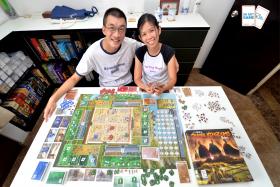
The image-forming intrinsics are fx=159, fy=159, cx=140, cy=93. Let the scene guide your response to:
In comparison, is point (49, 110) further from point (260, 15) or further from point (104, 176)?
point (260, 15)

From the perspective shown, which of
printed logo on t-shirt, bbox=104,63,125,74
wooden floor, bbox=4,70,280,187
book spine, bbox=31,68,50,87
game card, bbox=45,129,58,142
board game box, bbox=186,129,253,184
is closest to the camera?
board game box, bbox=186,129,253,184

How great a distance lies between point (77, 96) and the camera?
109 cm

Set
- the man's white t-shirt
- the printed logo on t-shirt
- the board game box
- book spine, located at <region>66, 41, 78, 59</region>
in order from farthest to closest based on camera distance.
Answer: book spine, located at <region>66, 41, 78, 59</region> → the printed logo on t-shirt → the man's white t-shirt → the board game box

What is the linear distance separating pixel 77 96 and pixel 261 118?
2.12 meters

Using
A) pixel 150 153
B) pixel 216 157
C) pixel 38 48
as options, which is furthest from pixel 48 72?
pixel 216 157

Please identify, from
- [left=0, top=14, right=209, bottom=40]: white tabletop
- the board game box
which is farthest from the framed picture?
the board game box

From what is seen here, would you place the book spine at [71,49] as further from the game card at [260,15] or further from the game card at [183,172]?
the game card at [260,15]

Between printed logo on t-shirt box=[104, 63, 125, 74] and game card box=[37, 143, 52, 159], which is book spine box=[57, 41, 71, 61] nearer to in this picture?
printed logo on t-shirt box=[104, 63, 125, 74]

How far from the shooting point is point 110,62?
1319 mm

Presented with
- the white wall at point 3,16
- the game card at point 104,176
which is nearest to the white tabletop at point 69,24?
the white wall at point 3,16

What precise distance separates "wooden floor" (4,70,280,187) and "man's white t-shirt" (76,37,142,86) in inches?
47.1

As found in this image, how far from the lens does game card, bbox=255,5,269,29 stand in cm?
163

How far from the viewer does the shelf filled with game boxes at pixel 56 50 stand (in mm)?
1810

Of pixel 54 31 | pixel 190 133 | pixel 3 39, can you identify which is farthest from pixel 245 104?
pixel 3 39
